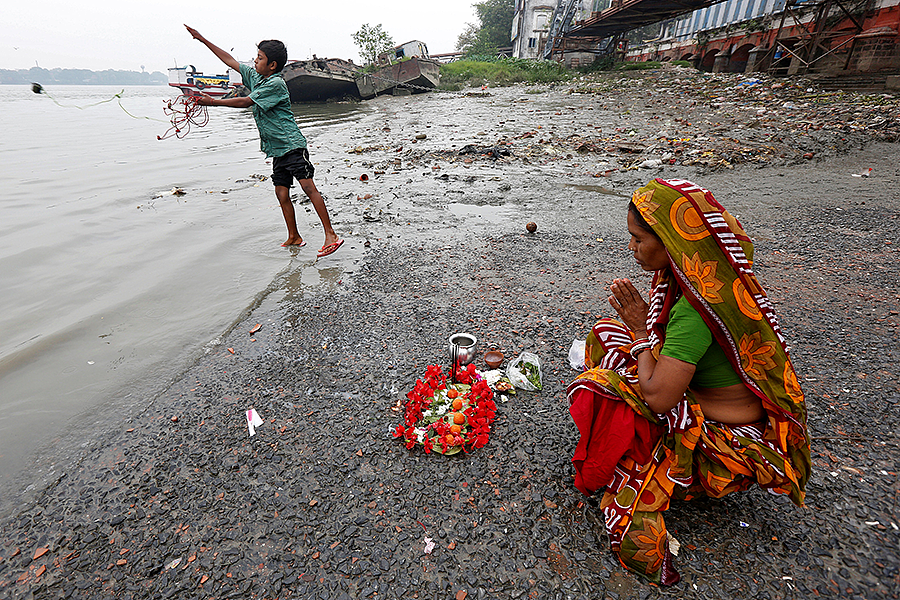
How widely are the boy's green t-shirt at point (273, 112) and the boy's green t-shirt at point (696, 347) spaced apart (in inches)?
160

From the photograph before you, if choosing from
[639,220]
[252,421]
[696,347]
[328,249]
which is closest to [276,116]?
[328,249]

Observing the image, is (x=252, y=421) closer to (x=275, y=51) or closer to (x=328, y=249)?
(x=328, y=249)

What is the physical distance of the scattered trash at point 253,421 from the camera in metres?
2.23

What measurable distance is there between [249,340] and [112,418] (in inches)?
34.9

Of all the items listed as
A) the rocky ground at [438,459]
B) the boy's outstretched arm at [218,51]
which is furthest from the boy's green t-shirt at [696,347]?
the boy's outstretched arm at [218,51]

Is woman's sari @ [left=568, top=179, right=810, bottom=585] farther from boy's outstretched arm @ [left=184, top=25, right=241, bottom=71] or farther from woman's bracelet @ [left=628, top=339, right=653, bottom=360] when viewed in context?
boy's outstretched arm @ [left=184, top=25, right=241, bottom=71]

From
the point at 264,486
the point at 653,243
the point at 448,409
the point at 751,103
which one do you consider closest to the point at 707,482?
the point at 653,243

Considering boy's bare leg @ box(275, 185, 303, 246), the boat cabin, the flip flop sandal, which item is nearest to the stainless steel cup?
the flip flop sandal

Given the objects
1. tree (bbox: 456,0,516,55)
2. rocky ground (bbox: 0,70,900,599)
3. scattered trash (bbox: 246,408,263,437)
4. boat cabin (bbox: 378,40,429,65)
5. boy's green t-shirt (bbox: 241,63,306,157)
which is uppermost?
tree (bbox: 456,0,516,55)

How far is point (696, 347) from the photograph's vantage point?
1.39 meters

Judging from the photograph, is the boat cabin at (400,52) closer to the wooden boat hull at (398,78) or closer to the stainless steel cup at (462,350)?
the wooden boat hull at (398,78)

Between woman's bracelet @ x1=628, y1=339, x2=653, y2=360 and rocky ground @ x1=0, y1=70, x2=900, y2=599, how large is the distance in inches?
25.3

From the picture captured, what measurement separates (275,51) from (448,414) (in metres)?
3.86

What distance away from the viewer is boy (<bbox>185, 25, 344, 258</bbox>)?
4035 millimetres
